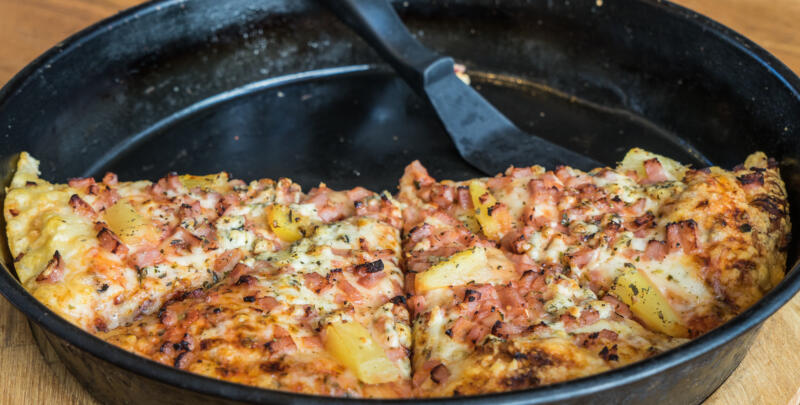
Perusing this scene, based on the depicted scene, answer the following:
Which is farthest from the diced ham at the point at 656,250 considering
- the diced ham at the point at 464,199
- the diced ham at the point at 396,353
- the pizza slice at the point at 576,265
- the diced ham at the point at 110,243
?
the diced ham at the point at 110,243

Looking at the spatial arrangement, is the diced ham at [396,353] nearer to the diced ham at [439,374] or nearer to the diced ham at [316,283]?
the diced ham at [439,374]

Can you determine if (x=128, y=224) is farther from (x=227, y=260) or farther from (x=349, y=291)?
(x=349, y=291)

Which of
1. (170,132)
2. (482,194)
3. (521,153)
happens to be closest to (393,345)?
(482,194)

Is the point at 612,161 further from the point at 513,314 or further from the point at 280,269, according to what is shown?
the point at 280,269

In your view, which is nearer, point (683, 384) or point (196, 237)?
point (683, 384)

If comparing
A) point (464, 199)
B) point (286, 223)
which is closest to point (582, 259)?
point (464, 199)

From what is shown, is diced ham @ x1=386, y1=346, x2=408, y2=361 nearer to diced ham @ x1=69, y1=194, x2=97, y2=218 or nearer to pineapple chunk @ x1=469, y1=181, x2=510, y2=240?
pineapple chunk @ x1=469, y1=181, x2=510, y2=240
